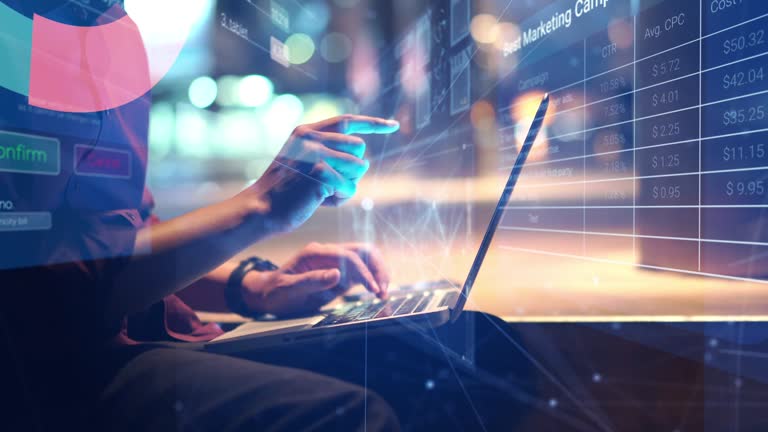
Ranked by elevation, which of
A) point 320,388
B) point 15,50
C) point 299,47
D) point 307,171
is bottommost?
point 320,388

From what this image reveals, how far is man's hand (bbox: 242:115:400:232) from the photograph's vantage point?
2.38 ft

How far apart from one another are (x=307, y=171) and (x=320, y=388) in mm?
354

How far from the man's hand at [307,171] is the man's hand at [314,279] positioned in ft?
0.75

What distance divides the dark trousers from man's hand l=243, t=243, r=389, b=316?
1.02 ft

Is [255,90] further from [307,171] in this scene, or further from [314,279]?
[314,279]

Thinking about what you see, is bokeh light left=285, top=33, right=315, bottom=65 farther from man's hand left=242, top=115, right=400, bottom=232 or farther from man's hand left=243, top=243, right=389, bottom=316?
man's hand left=243, top=243, right=389, bottom=316

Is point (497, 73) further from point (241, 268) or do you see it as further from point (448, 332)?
point (241, 268)

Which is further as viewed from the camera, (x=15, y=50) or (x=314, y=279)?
(x=314, y=279)

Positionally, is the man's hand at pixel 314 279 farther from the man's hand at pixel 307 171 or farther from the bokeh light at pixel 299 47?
the bokeh light at pixel 299 47

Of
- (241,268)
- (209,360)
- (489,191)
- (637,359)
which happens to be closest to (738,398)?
(637,359)

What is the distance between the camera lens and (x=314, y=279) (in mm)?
926
